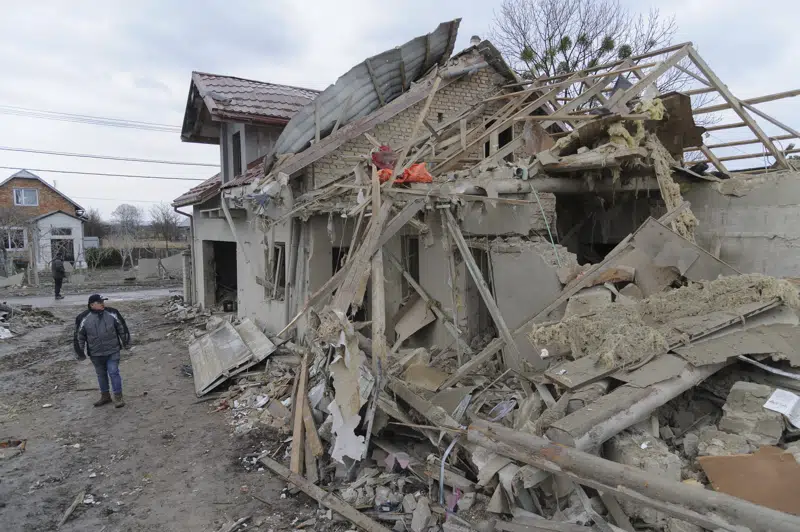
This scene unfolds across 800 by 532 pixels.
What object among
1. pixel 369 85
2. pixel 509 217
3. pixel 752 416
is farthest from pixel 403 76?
pixel 752 416

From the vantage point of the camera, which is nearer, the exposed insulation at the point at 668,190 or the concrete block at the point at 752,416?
the concrete block at the point at 752,416

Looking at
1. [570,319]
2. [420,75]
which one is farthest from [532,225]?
[420,75]

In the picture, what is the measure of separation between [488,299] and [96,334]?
19.7 feet

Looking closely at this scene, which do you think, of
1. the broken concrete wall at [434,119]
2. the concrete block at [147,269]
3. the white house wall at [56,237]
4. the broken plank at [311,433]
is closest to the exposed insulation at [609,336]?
the broken plank at [311,433]

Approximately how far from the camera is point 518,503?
3854 millimetres

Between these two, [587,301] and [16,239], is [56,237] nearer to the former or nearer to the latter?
[16,239]

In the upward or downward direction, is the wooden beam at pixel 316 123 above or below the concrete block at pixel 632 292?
above

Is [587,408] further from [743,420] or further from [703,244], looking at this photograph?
[703,244]

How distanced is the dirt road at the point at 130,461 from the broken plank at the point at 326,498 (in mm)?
126

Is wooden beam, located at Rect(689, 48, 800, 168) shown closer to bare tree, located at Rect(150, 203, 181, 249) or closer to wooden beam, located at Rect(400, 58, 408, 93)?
wooden beam, located at Rect(400, 58, 408, 93)

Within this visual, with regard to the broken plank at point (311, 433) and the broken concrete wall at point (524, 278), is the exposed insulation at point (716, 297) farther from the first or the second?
the broken plank at point (311, 433)

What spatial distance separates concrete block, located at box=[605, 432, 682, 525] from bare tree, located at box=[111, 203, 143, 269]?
119 ft

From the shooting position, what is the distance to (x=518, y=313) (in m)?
6.84

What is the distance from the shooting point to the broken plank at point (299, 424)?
5.66 meters
